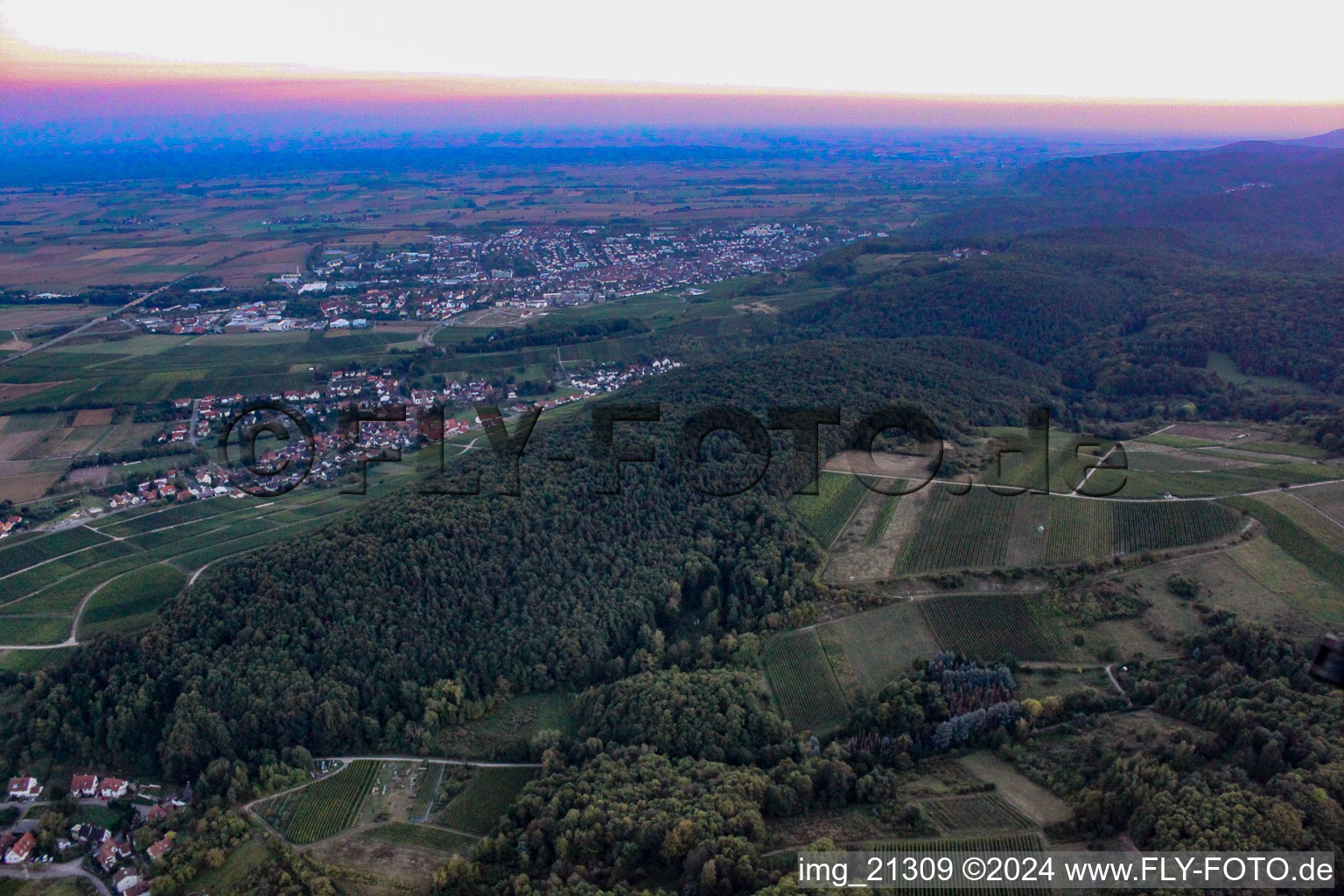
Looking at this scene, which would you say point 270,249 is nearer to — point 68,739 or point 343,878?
point 68,739

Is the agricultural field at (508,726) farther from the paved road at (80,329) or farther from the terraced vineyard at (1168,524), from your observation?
the paved road at (80,329)

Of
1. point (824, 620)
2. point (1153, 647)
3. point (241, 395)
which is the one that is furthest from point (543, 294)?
point (1153, 647)

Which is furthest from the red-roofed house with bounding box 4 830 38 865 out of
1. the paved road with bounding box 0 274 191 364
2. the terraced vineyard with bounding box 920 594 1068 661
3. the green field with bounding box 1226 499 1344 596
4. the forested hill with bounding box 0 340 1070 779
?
the paved road with bounding box 0 274 191 364

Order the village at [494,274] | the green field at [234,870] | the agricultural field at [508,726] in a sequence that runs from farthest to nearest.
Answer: the village at [494,274]
the agricultural field at [508,726]
the green field at [234,870]

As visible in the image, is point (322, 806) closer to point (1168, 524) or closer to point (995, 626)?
point (995, 626)

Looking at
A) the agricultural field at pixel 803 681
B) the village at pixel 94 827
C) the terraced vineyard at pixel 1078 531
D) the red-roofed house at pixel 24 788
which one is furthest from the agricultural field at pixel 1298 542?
the red-roofed house at pixel 24 788
